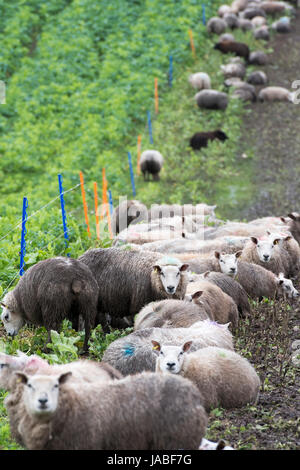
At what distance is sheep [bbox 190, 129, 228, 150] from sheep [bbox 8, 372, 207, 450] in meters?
15.2

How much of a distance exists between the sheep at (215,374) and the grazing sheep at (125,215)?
26.6 feet

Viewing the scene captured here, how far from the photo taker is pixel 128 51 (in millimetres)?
26609

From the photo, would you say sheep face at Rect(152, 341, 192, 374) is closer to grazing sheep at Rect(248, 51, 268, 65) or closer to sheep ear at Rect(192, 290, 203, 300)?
sheep ear at Rect(192, 290, 203, 300)

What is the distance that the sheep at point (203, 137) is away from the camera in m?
20.9

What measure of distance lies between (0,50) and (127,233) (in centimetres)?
1536

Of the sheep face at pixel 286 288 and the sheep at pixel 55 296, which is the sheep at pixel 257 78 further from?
the sheep at pixel 55 296

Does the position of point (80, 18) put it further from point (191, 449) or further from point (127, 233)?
point (191, 449)

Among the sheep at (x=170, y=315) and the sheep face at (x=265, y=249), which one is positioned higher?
the sheep at (x=170, y=315)

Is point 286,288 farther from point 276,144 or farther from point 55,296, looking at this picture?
point 276,144

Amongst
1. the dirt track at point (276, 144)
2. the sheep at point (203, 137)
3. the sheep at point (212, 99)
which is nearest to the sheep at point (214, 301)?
the dirt track at point (276, 144)

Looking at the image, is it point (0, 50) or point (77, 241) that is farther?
point (0, 50)

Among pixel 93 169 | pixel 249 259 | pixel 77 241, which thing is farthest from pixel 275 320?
pixel 93 169

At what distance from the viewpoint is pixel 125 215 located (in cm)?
1590

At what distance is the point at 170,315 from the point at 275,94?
15.8 m
